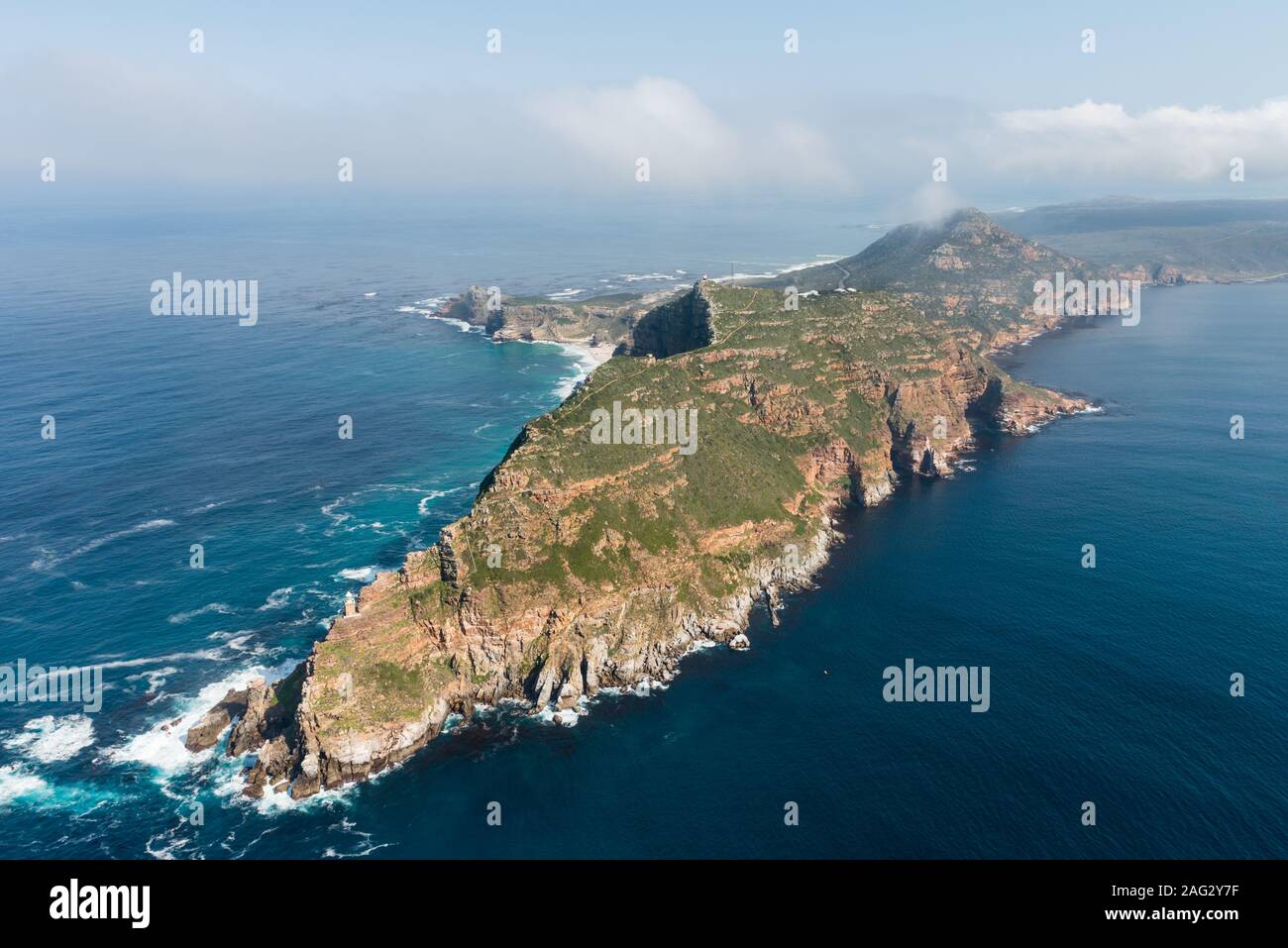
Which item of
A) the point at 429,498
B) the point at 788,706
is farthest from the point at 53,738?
the point at 788,706

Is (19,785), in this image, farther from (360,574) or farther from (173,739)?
(360,574)

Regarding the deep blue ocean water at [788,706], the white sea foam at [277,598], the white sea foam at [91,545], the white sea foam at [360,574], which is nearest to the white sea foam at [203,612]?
the deep blue ocean water at [788,706]

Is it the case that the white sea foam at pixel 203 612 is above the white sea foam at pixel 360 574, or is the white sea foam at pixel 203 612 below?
below

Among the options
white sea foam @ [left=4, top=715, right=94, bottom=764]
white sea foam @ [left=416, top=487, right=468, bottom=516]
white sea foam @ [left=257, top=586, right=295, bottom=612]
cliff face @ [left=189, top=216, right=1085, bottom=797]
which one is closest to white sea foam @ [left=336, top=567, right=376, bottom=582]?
white sea foam @ [left=257, top=586, right=295, bottom=612]

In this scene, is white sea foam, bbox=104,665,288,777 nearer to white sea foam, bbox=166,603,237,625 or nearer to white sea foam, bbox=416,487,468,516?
white sea foam, bbox=166,603,237,625

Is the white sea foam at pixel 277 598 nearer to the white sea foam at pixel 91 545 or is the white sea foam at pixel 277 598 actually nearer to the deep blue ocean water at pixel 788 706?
the deep blue ocean water at pixel 788 706
